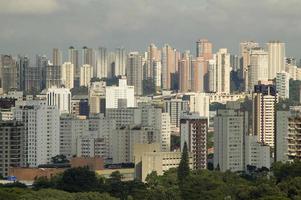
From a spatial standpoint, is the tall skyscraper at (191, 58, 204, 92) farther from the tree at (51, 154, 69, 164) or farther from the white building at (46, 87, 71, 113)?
the tree at (51, 154, 69, 164)

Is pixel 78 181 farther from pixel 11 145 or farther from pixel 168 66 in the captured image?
pixel 168 66

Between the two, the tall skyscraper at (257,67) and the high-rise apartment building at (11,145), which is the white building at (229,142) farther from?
the tall skyscraper at (257,67)

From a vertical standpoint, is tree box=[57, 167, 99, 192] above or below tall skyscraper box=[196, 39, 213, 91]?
below

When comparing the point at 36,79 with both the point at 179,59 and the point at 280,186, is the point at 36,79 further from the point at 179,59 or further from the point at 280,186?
the point at 280,186

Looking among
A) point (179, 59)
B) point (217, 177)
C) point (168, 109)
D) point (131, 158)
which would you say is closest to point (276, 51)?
point (179, 59)

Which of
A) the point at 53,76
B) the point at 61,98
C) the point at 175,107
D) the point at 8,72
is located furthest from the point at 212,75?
the point at 61,98

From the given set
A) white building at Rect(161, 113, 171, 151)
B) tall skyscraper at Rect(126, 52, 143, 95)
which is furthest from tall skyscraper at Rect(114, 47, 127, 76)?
white building at Rect(161, 113, 171, 151)
